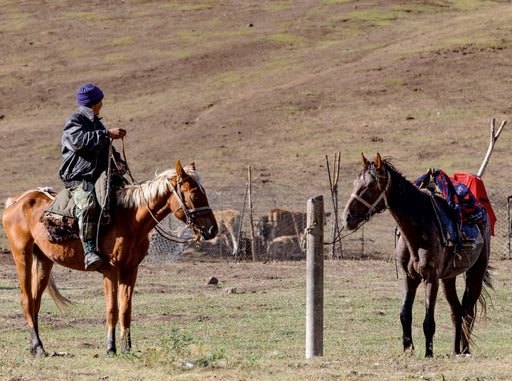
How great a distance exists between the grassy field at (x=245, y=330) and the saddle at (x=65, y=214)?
1.26 metres

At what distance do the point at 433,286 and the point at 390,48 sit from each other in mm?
48916

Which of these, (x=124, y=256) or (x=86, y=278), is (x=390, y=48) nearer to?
(x=86, y=278)

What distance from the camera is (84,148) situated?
901cm

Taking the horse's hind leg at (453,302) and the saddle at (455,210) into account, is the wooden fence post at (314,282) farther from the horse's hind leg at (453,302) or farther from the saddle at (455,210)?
the horse's hind leg at (453,302)

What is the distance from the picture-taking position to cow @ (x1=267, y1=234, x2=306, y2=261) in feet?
77.2

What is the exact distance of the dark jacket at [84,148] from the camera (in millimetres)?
8969

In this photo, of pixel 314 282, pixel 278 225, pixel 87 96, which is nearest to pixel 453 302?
pixel 314 282

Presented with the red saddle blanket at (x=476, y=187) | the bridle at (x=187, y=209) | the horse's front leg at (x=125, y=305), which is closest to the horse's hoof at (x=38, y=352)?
the horse's front leg at (x=125, y=305)

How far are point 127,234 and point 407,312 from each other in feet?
10.1

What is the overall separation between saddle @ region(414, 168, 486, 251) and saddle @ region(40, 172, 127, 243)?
3.54 m

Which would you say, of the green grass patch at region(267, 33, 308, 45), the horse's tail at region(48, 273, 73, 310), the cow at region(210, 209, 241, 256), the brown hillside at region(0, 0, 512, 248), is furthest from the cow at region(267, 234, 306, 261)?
the green grass patch at region(267, 33, 308, 45)

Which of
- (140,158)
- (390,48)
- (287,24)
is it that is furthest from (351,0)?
(140,158)

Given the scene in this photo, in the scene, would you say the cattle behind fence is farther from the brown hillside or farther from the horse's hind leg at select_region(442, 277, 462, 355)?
the horse's hind leg at select_region(442, 277, 462, 355)

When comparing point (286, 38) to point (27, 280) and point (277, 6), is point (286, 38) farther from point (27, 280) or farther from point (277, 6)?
point (27, 280)
